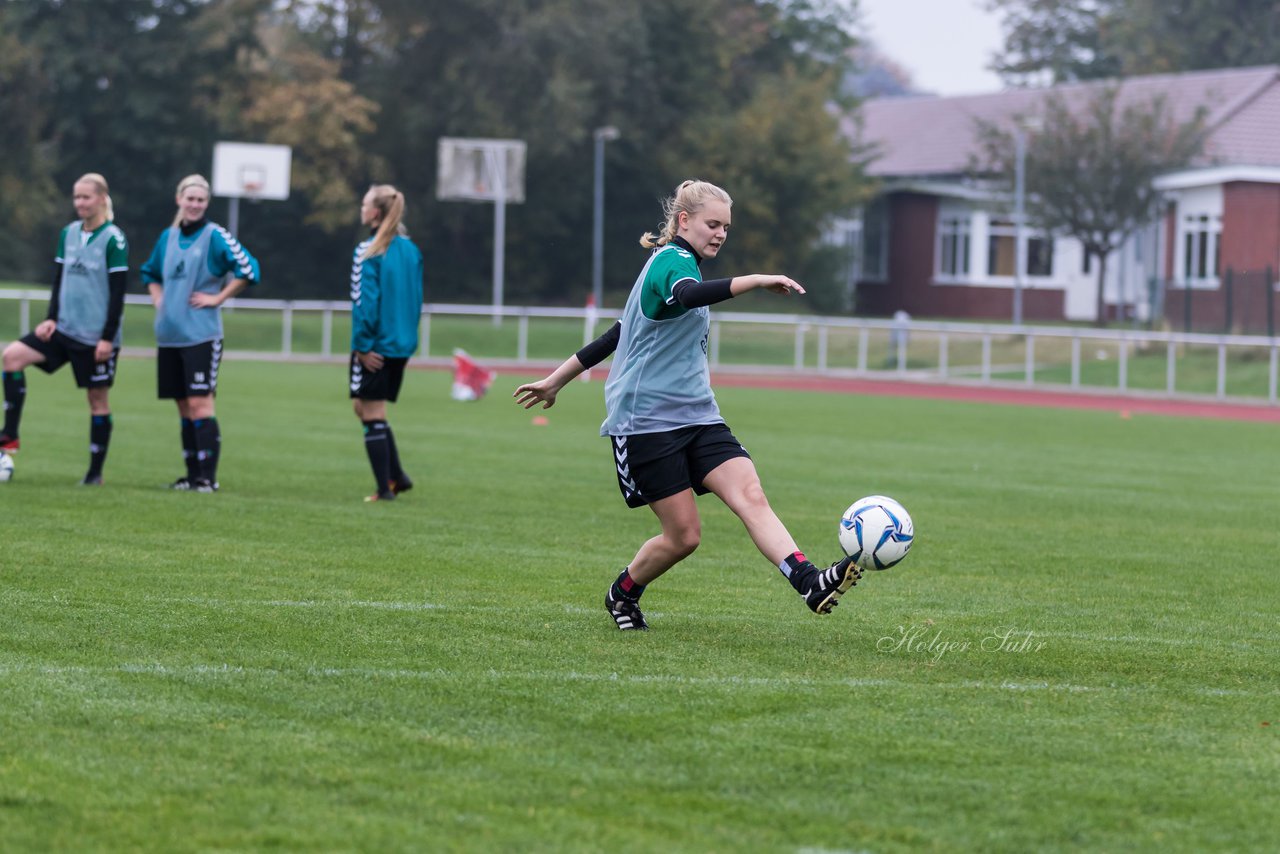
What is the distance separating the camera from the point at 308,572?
27.2 ft

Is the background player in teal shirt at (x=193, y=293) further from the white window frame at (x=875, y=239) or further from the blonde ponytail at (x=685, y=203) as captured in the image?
the white window frame at (x=875, y=239)

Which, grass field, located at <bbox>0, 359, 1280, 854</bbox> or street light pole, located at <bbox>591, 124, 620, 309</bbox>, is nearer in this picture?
grass field, located at <bbox>0, 359, 1280, 854</bbox>

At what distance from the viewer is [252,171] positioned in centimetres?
4300

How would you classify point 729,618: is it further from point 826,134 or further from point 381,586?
point 826,134

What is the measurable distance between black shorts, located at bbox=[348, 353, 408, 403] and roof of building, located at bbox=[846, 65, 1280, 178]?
33.4m

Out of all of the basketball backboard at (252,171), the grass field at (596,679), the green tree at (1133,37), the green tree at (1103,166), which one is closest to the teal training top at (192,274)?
the grass field at (596,679)

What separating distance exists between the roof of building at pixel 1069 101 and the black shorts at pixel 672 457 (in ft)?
122

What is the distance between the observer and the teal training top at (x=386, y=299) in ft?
36.7

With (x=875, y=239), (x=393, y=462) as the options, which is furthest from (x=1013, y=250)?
(x=393, y=462)

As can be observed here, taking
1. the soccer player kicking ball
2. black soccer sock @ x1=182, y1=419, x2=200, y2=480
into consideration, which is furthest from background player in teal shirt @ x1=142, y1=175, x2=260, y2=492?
the soccer player kicking ball

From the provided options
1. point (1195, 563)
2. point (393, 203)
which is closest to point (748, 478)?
point (1195, 563)

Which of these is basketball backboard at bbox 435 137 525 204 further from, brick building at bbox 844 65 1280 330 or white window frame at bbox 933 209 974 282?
white window frame at bbox 933 209 974 282

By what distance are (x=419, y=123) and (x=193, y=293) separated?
3975 centimetres

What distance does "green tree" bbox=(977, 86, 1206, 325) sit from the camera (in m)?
43.0
